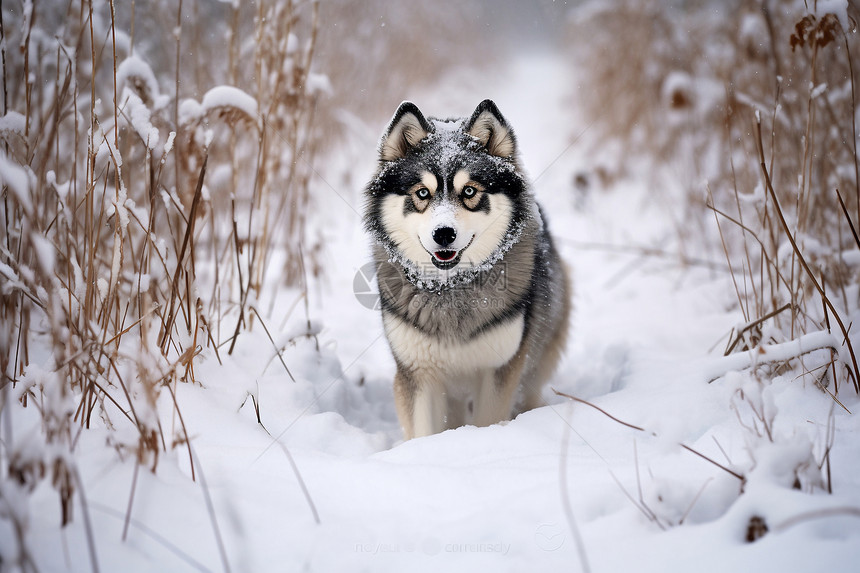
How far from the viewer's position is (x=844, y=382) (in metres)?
1.80

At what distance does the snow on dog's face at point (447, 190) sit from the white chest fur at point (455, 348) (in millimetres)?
256

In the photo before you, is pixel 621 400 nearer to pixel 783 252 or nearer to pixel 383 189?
pixel 783 252

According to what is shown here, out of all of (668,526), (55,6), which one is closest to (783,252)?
(668,526)

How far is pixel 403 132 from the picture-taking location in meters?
2.22

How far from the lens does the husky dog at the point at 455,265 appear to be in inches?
82.7

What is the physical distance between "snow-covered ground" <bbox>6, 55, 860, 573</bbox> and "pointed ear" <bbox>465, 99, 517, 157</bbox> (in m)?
0.78

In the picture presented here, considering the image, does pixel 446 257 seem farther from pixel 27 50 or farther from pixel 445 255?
pixel 27 50

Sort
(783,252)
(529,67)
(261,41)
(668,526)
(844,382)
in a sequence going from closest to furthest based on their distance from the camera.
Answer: (668,526) < (844,382) < (783,252) < (261,41) < (529,67)

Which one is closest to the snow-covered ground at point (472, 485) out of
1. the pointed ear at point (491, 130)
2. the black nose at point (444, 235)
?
the black nose at point (444, 235)

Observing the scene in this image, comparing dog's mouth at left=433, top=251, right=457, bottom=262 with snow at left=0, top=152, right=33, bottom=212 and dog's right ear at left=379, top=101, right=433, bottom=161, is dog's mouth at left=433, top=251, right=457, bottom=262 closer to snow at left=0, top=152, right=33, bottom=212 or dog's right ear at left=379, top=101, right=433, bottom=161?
dog's right ear at left=379, top=101, right=433, bottom=161

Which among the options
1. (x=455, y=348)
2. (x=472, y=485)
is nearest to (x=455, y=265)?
(x=455, y=348)

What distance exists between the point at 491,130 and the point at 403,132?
39cm

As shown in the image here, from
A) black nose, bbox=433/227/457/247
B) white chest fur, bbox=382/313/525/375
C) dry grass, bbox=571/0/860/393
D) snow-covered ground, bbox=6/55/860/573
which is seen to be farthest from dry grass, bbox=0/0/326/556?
dry grass, bbox=571/0/860/393

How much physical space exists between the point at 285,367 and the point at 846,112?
3149 mm
